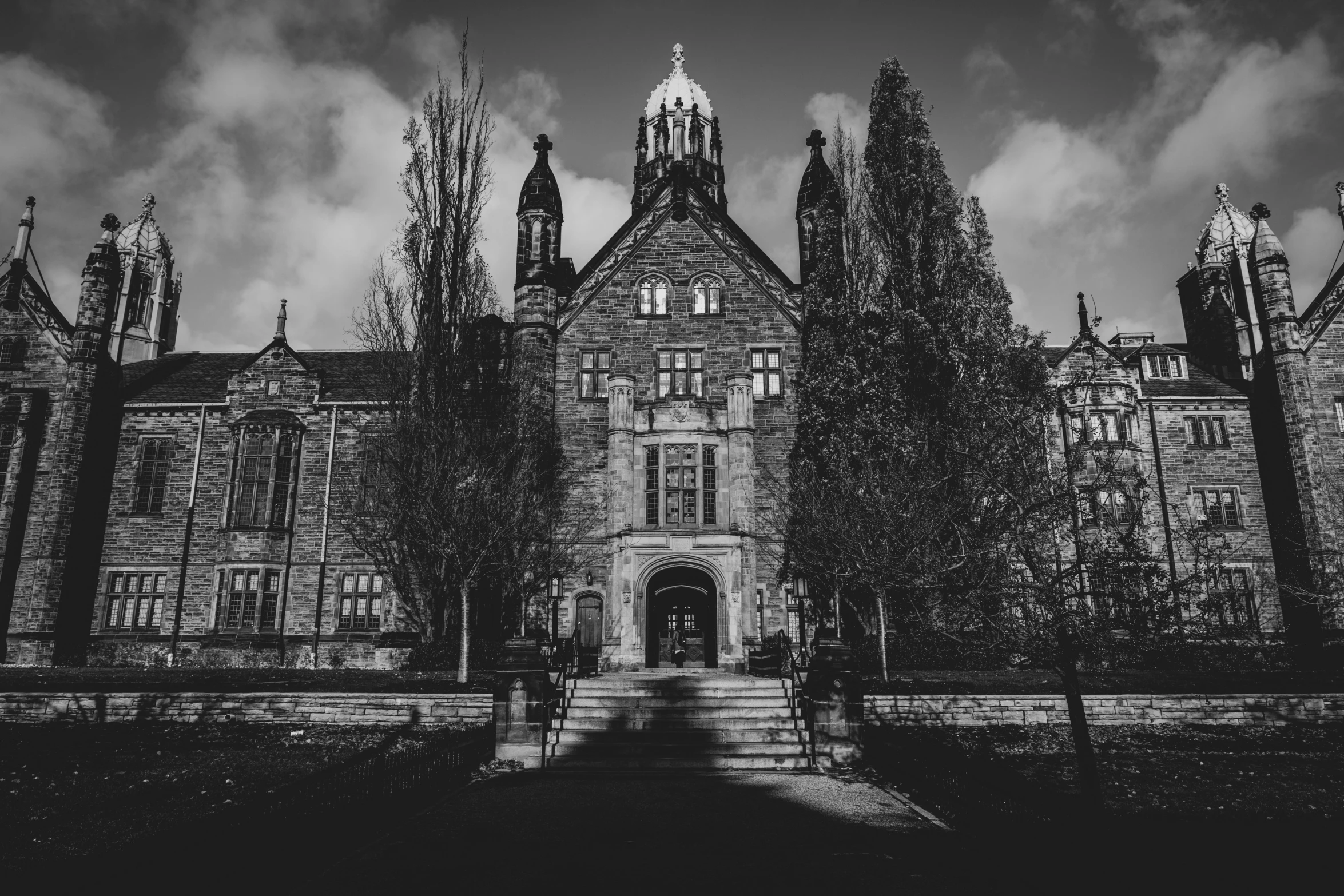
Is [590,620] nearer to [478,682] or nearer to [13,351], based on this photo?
[478,682]

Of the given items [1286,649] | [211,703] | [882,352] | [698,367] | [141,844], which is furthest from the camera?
[698,367]

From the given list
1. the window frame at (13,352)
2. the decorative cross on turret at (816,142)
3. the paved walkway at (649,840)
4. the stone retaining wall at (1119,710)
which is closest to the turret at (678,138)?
the decorative cross on turret at (816,142)

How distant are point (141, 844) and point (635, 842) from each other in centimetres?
506

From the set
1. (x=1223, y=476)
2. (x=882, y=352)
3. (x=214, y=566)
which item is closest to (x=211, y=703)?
(x=214, y=566)

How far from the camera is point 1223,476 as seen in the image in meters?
30.7

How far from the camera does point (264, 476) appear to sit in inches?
1179

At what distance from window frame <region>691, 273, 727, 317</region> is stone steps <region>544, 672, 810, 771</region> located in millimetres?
14370

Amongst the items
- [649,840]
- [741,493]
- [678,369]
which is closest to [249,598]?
[678,369]

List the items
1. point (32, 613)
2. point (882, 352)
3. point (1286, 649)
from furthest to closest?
point (32, 613), point (882, 352), point (1286, 649)

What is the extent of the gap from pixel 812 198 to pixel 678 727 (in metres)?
20.5

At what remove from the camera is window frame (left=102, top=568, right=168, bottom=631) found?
28.8m

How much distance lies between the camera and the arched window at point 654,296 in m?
29.5

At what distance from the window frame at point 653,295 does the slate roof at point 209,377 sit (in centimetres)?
928

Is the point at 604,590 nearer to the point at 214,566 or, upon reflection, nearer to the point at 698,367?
the point at 698,367
